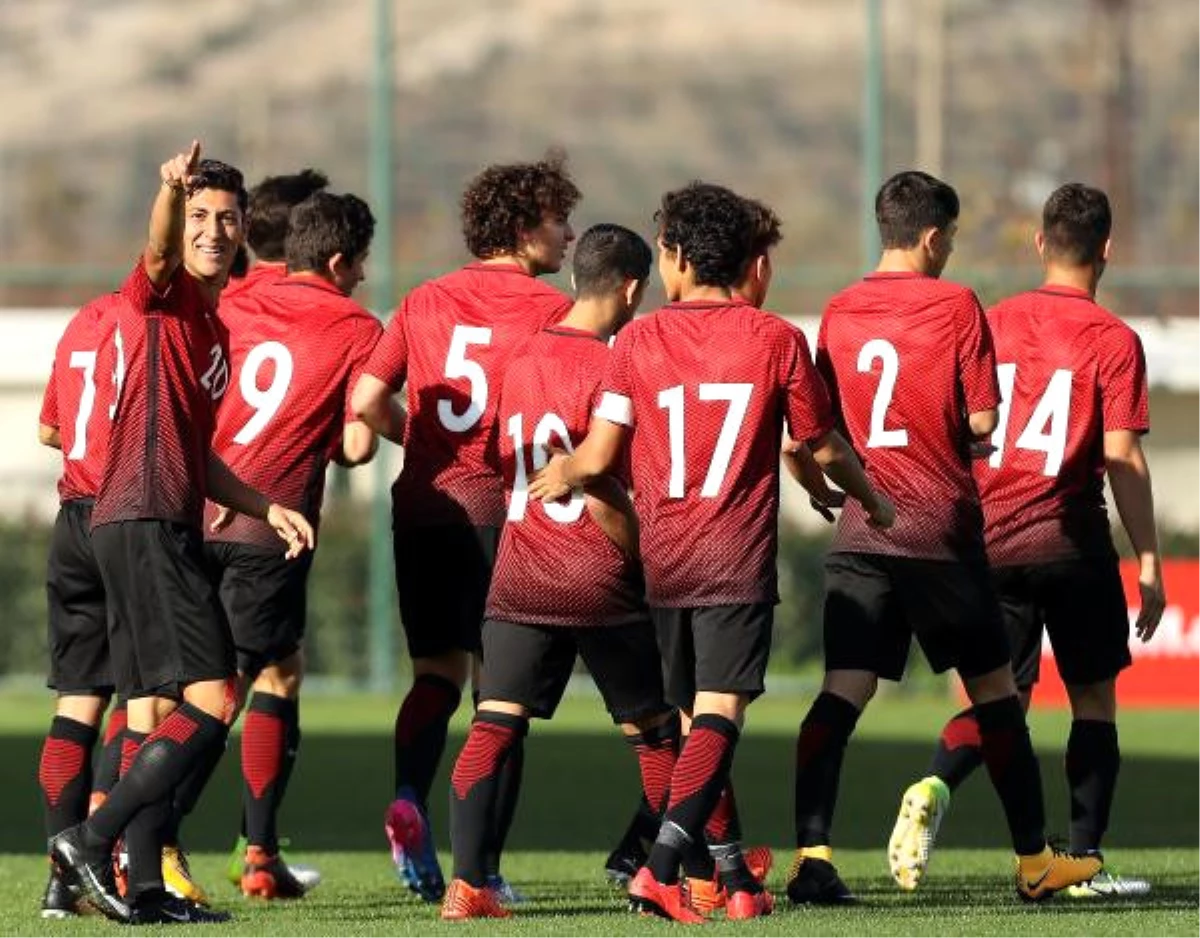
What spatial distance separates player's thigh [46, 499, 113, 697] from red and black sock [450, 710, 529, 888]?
125 centimetres

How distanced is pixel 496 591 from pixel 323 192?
1.99 metres

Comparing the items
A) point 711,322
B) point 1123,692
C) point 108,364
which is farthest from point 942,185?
point 1123,692

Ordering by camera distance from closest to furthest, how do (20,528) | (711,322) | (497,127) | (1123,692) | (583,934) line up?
(583,934), (711,322), (1123,692), (20,528), (497,127)

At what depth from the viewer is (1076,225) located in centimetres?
991

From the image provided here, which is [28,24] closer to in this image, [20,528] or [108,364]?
[20,528]

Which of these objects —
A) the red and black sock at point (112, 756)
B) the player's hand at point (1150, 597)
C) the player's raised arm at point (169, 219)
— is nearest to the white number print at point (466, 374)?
the red and black sock at point (112, 756)

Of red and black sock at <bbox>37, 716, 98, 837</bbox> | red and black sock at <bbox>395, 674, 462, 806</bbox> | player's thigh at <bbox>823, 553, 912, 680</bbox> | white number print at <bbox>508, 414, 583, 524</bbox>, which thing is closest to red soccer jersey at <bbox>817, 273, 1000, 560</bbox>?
player's thigh at <bbox>823, 553, 912, 680</bbox>

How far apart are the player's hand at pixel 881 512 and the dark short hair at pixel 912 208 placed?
3.01 ft

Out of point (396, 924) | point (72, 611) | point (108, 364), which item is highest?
point (108, 364)

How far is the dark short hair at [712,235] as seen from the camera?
29.2ft

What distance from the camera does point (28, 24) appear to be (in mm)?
95188

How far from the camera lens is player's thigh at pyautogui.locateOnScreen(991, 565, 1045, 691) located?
9914mm

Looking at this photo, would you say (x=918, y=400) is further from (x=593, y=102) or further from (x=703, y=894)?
(x=593, y=102)

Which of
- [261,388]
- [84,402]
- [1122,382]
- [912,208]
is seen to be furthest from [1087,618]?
[84,402]
